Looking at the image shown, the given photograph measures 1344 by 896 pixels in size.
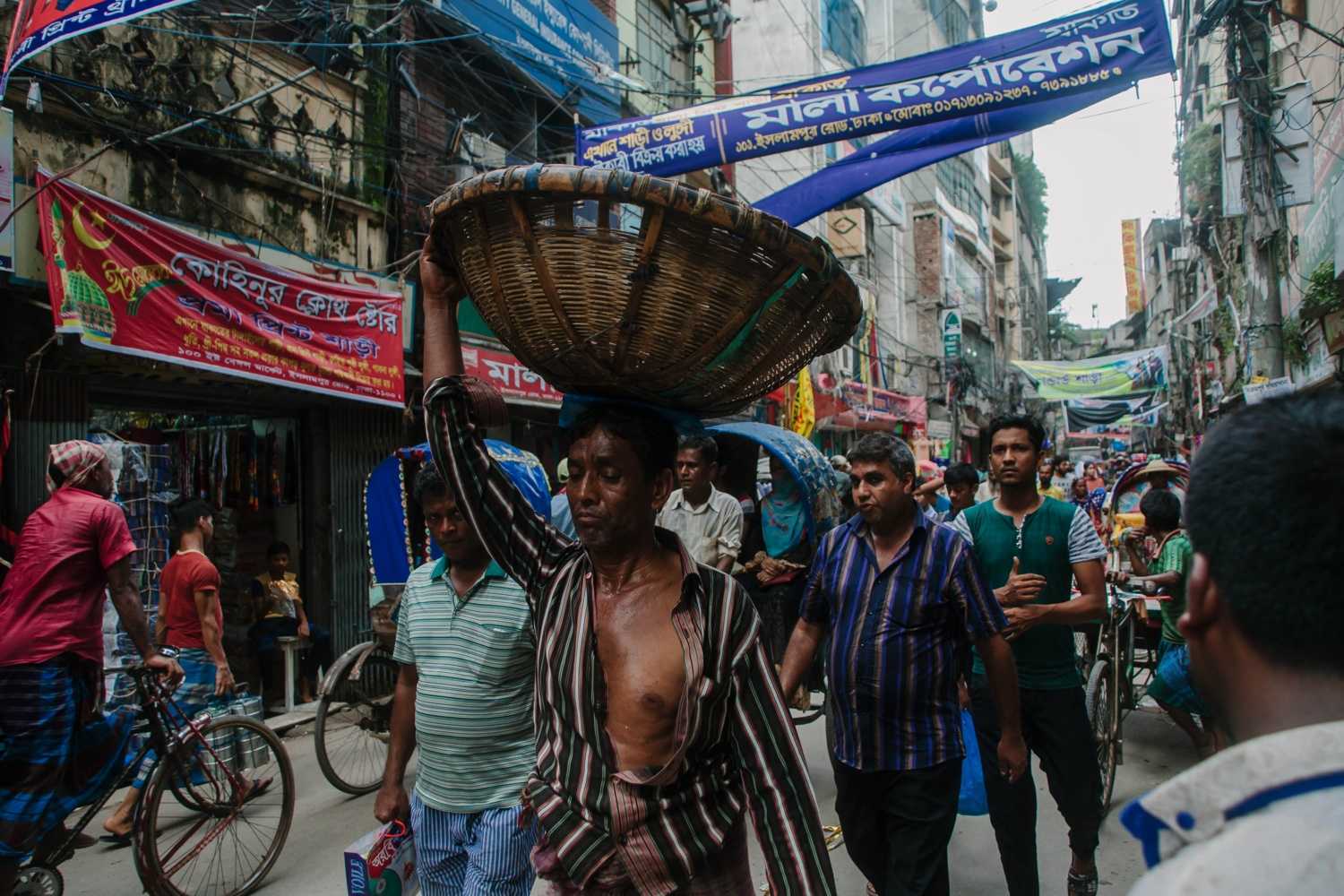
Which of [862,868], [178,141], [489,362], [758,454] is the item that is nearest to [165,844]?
[862,868]

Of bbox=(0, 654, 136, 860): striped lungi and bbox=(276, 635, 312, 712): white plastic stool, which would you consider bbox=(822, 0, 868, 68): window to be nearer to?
bbox=(276, 635, 312, 712): white plastic stool

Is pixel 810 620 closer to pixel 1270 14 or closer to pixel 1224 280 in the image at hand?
pixel 1270 14

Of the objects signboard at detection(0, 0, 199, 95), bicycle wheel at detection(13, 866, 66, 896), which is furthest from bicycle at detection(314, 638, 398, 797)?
signboard at detection(0, 0, 199, 95)

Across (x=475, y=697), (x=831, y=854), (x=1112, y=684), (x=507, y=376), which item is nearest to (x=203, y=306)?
(x=507, y=376)

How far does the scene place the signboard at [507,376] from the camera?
34.3 ft

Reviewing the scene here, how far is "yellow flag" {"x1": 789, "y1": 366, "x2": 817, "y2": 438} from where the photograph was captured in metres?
17.9

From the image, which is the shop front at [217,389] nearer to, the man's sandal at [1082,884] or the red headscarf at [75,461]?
the red headscarf at [75,461]

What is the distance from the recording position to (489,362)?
35.1ft

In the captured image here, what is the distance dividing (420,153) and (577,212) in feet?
30.1

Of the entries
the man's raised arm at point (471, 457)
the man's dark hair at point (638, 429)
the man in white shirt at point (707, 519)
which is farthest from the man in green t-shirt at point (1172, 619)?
the man's raised arm at point (471, 457)

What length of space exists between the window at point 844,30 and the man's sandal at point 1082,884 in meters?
26.8

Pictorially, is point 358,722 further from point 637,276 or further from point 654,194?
point 654,194

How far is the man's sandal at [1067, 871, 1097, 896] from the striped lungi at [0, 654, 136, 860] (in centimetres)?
420

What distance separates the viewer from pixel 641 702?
192 cm
